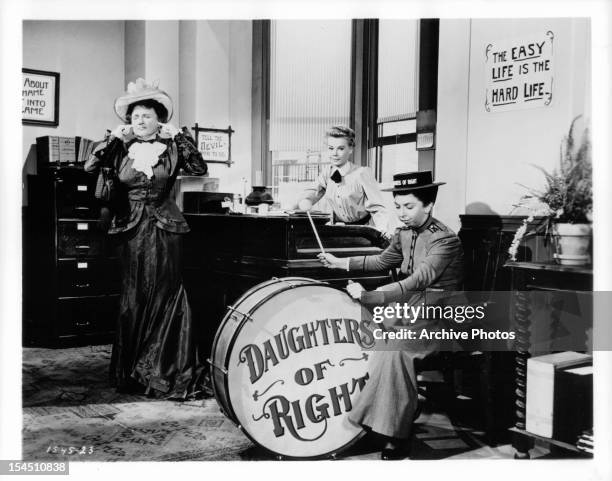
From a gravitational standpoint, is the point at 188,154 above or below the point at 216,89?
below

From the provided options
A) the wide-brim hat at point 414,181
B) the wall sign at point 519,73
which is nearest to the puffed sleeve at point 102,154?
the wide-brim hat at point 414,181

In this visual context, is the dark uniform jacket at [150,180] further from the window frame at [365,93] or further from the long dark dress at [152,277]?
the window frame at [365,93]

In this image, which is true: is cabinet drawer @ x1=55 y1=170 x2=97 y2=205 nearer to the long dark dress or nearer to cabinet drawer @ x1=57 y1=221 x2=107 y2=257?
cabinet drawer @ x1=57 y1=221 x2=107 y2=257

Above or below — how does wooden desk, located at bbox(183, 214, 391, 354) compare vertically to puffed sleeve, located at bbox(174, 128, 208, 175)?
below

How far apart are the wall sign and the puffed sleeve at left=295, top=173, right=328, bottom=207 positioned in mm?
883

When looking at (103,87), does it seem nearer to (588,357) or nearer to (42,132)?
(42,132)

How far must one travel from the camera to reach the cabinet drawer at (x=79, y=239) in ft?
14.1

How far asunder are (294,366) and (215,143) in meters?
1.76

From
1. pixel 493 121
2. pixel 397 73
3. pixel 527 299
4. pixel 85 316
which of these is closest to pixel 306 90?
pixel 397 73

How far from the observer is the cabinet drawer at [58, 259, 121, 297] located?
14.1ft

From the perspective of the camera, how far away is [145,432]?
8.70 feet

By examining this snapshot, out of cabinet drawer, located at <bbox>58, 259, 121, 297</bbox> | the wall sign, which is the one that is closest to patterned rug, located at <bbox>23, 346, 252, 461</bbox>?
cabinet drawer, located at <bbox>58, 259, 121, 297</bbox>

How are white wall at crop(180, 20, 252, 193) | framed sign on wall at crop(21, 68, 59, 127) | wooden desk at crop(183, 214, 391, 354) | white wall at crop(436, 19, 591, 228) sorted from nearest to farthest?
1. white wall at crop(436, 19, 591, 228)
2. wooden desk at crop(183, 214, 391, 354)
3. white wall at crop(180, 20, 252, 193)
4. framed sign on wall at crop(21, 68, 59, 127)

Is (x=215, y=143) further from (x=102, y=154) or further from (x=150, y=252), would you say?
(x=150, y=252)
